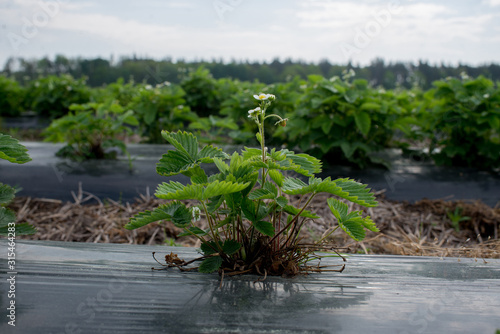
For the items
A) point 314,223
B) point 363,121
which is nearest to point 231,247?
point 314,223

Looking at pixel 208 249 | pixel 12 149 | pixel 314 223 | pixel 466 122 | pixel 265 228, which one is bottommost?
pixel 314 223

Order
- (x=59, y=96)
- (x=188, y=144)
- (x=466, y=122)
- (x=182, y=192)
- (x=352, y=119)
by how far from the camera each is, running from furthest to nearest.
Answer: (x=59, y=96) < (x=466, y=122) < (x=352, y=119) < (x=188, y=144) < (x=182, y=192)

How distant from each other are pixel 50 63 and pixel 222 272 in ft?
37.6

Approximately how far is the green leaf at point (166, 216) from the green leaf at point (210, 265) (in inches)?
5.2

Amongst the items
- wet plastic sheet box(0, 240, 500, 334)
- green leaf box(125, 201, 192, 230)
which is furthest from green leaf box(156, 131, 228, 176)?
wet plastic sheet box(0, 240, 500, 334)

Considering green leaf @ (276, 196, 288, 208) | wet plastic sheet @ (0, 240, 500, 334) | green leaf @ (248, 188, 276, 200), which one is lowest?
wet plastic sheet @ (0, 240, 500, 334)

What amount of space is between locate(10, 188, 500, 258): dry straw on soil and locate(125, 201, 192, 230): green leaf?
101cm

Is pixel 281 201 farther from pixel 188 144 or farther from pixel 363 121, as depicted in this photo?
pixel 363 121

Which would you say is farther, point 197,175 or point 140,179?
point 140,179

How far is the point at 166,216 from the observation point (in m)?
1.11

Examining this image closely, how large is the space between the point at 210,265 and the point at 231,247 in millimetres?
80

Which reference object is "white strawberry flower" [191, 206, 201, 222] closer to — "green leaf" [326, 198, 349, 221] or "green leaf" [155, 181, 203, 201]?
"green leaf" [155, 181, 203, 201]

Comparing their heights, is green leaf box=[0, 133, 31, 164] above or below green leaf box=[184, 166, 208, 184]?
above

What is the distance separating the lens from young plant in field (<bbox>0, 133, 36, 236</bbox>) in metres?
1.04
